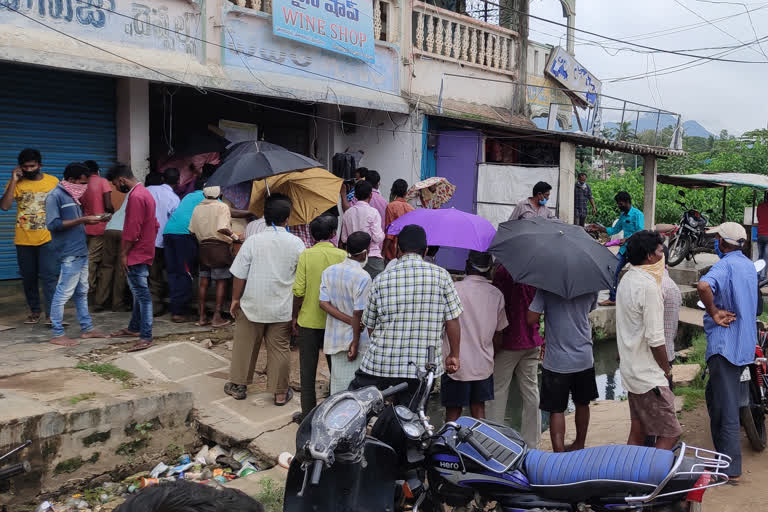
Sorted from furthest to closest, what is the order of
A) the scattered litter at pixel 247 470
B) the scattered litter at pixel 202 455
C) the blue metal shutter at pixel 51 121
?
1. the blue metal shutter at pixel 51 121
2. the scattered litter at pixel 202 455
3. the scattered litter at pixel 247 470

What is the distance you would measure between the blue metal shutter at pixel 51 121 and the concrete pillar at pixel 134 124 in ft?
0.49

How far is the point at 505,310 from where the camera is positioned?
5.09 meters

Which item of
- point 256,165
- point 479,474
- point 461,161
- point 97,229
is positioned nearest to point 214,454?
point 256,165

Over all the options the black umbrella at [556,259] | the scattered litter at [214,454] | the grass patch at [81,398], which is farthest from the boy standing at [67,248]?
the black umbrella at [556,259]

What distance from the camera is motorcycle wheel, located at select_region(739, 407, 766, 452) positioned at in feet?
17.0

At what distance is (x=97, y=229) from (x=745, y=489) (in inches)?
261

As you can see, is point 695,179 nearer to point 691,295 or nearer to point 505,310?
point 691,295

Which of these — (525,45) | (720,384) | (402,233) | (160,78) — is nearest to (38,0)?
(160,78)

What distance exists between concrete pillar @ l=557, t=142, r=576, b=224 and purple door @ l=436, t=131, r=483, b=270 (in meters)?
1.45

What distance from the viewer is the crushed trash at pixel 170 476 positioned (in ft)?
15.5

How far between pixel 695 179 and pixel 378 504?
11554 millimetres

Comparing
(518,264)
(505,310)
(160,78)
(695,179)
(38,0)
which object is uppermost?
(38,0)

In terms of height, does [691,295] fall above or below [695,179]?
below

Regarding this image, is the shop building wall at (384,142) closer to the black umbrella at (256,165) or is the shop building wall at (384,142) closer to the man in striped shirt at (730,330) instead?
the black umbrella at (256,165)
